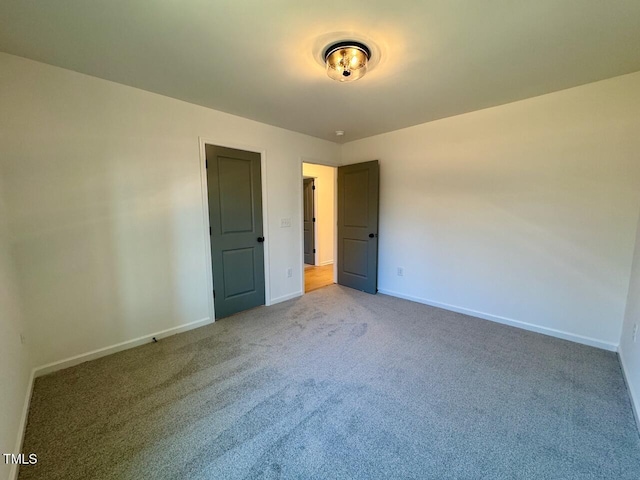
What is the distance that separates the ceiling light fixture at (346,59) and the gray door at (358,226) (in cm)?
201

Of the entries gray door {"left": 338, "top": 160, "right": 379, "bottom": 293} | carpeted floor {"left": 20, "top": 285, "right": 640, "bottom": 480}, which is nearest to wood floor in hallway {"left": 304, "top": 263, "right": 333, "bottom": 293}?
gray door {"left": 338, "top": 160, "right": 379, "bottom": 293}

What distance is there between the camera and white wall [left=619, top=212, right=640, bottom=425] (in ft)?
5.71

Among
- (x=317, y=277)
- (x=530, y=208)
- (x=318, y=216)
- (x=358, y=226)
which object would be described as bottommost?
(x=317, y=277)

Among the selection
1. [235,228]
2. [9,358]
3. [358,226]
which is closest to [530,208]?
[358,226]

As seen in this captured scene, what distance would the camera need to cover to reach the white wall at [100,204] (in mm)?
1972

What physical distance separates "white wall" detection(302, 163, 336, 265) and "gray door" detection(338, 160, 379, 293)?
58.5 inches

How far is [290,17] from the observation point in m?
1.51

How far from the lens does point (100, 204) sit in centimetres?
227

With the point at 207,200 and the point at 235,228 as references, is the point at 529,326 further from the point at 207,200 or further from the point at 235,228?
the point at 207,200

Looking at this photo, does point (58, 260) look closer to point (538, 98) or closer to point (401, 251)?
point (401, 251)

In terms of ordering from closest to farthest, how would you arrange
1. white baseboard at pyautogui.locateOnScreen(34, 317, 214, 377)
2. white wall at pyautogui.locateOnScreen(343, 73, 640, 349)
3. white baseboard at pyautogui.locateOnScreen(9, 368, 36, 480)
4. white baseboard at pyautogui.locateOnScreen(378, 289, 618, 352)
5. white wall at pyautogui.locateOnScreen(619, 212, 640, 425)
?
white baseboard at pyautogui.locateOnScreen(9, 368, 36, 480) → white wall at pyautogui.locateOnScreen(619, 212, 640, 425) → white baseboard at pyautogui.locateOnScreen(34, 317, 214, 377) → white wall at pyautogui.locateOnScreen(343, 73, 640, 349) → white baseboard at pyautogui.locateOnScreen(378, 289, 618, 352)

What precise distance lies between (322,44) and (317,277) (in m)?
3.99

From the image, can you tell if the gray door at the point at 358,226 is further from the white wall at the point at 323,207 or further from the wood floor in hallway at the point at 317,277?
the white wall at the point at 323,207

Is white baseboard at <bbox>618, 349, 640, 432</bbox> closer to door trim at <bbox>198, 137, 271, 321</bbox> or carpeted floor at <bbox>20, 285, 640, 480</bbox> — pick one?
carpeted floor at <bbox>20, 285, 640, 480</bbox>
